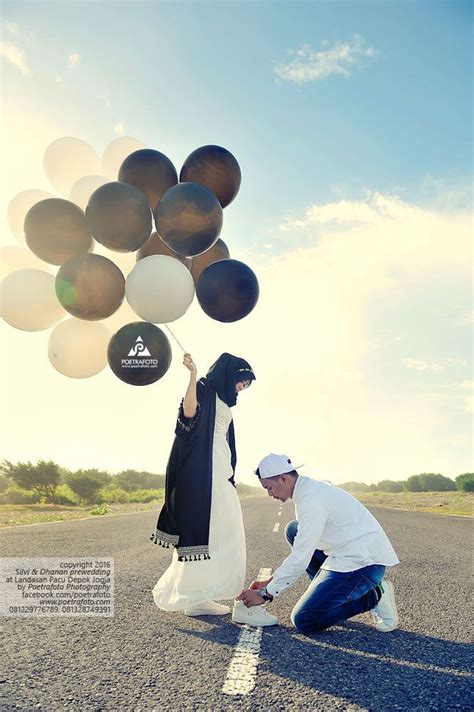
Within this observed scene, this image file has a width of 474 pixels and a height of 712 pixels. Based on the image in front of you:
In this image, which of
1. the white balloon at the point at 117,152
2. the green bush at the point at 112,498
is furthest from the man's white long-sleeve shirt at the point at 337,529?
the green bush at the point at 112,498

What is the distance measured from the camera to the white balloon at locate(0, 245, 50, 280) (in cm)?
559

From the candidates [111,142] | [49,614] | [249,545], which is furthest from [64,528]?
[111,142]

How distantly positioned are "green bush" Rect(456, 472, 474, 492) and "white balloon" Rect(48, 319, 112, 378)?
119 feet

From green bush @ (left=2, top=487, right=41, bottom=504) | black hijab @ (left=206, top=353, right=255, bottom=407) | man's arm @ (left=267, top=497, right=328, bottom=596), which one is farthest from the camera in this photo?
green bush @ (left=2, top=487, right=41, bottom=504)

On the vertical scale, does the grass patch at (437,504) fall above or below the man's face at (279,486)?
below

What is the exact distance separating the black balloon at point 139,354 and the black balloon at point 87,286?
13.1 inches

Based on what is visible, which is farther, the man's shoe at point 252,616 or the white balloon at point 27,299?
the white balloon at point 27,299

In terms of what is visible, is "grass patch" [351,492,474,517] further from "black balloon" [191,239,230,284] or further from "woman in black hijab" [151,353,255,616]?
"woman in black hijab" [151,353,255,616]

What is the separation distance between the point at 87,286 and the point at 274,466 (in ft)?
7.98

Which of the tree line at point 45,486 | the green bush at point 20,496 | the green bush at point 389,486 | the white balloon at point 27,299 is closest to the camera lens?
the white balloon at point 27,299

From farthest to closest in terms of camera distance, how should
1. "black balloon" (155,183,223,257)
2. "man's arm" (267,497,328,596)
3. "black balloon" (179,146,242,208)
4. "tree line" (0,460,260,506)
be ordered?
"tree line" (0,460,260,506)
"black balloon" (179,146,242,208)
"black balloon" (155,183,223,257)
"man's arm" (267,497,328,596)

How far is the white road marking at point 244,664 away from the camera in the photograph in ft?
9.26

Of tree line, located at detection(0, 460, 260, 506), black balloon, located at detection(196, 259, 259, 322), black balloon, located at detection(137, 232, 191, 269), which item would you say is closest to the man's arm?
black balloon, located at detection(196, 259, 259, 322)
